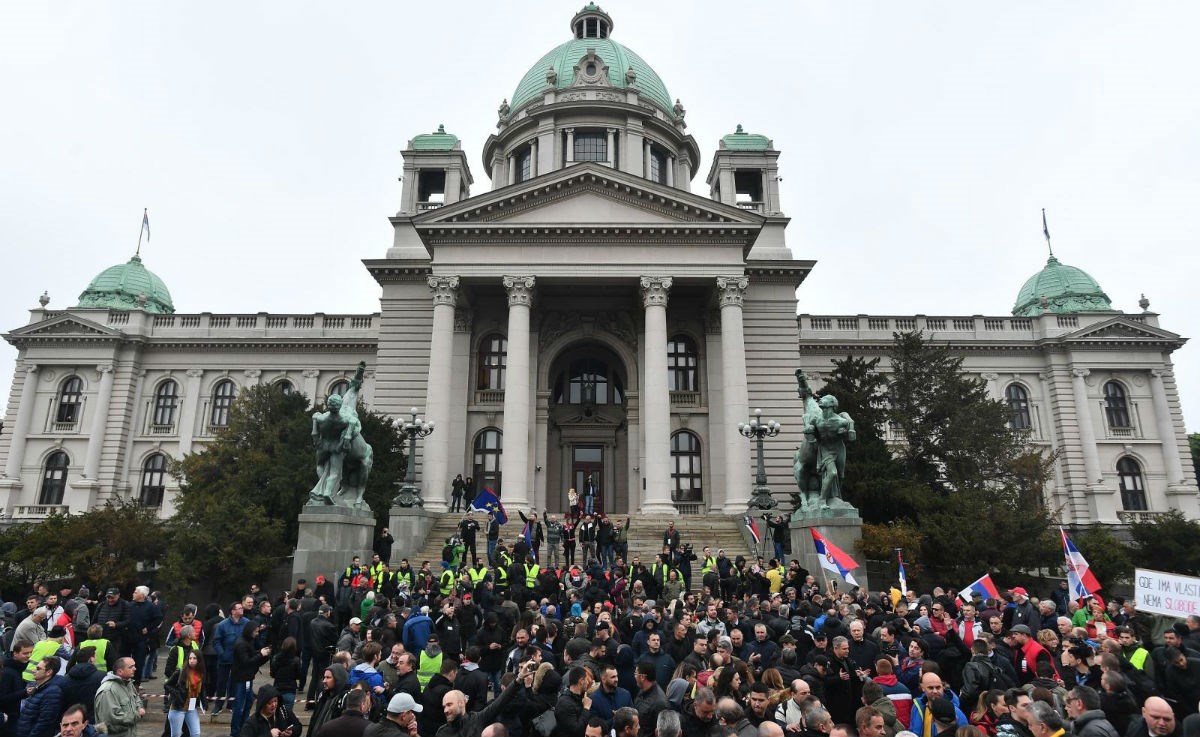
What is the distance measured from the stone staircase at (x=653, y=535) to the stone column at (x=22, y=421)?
33.6m

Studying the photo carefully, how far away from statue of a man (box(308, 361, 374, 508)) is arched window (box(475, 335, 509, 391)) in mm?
14034

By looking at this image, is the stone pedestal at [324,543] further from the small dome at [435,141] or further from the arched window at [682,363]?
the small dome at [435,141]

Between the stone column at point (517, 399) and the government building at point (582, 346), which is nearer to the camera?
the stone column at point (517, 399)

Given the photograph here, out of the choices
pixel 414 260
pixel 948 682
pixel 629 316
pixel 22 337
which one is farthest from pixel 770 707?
pixel 22 337

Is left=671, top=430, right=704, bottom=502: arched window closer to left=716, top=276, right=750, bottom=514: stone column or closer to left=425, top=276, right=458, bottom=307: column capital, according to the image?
left=716, top=276, right=750, bottom=514: stone column

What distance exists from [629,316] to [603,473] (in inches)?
317

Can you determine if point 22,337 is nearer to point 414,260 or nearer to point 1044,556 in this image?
point 414,260

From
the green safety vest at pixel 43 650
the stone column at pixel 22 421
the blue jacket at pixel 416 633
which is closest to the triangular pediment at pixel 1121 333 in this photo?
the blue jacket at pixel 416 633

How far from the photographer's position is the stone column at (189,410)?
46.4 m

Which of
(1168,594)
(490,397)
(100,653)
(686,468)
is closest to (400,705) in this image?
(100,653)

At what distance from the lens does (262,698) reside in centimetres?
687

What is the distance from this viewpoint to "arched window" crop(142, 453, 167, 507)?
45750 millimetres

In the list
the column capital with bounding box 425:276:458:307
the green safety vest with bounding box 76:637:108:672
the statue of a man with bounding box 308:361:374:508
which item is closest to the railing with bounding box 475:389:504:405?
the column capital with bounding box 425:276:458:307

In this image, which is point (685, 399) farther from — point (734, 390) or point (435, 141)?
point (435, 141)
